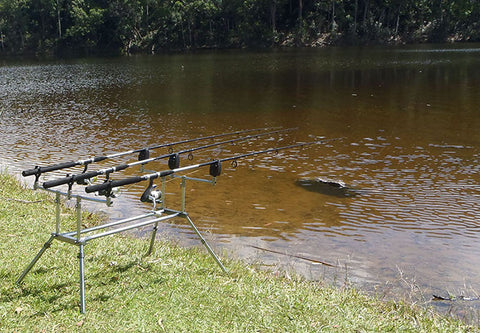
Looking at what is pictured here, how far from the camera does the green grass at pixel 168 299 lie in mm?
4543

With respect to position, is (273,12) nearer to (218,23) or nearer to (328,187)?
(218,23)

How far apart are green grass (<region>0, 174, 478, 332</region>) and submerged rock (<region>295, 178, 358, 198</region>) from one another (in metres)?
4.57

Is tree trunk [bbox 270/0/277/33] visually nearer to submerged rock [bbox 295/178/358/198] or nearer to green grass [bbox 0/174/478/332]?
submerged rock [bbox 295/178/358/198]

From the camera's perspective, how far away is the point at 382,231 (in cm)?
870

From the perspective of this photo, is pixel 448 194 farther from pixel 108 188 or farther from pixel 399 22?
pixel 399 22

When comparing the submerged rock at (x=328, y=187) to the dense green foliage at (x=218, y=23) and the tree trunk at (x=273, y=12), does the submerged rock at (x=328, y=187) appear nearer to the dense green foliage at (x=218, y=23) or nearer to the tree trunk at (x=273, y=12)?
the dense green foliage at (x=218, y=23)

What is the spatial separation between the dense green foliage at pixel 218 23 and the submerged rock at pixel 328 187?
208ft

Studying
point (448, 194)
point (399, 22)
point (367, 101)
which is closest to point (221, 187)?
point (448, 194)

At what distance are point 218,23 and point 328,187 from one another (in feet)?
235

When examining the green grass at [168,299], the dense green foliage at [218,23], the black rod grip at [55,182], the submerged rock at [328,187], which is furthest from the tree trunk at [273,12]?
the black rod grip at [55,182]

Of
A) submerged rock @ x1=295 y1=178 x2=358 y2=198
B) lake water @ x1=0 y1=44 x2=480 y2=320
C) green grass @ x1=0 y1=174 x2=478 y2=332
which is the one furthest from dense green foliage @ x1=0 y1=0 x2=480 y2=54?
green grass @ x1=0 y1=174 x2=478 y2=332

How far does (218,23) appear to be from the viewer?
7900 centimetres

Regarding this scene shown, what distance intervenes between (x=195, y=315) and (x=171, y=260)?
57.3 inches

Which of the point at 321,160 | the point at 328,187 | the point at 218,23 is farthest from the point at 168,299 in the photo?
the point at 218,23
